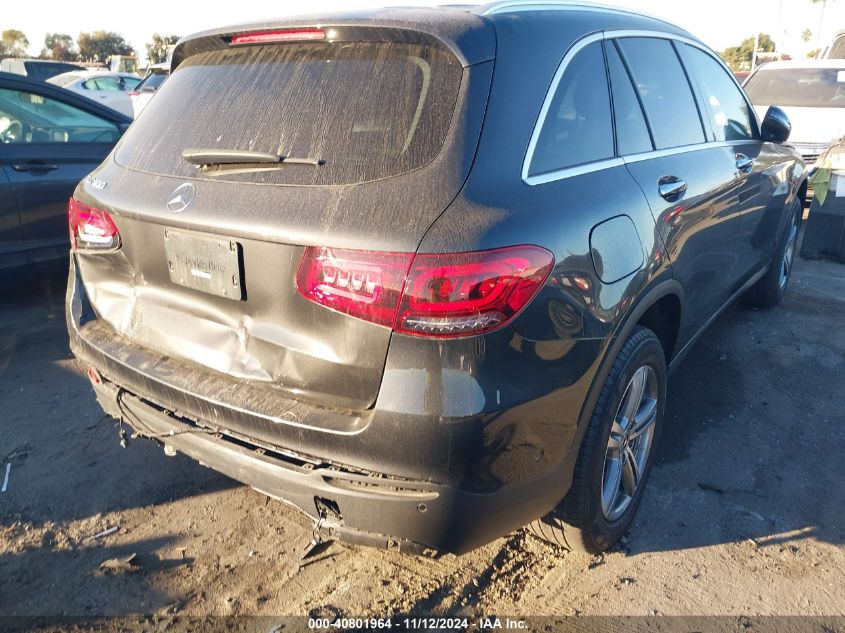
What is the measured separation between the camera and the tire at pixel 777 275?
4.88 metres

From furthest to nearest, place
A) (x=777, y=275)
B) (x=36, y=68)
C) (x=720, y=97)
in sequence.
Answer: (x=36, y=68)
(x=777, y=275)
(x=720, y=97)

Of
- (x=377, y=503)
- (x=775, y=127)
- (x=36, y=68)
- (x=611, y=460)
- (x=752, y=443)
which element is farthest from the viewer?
(x=36, y=68)

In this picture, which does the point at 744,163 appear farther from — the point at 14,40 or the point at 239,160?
the point at 14,40

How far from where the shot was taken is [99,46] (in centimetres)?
6206

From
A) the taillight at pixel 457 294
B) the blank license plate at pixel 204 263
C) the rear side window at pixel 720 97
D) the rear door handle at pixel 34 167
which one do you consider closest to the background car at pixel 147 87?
the rear door handle at pixel 34 167

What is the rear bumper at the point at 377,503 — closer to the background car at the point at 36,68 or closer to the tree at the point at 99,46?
the background car at the point at 36,68

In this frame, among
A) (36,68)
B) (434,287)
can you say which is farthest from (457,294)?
(36,68)

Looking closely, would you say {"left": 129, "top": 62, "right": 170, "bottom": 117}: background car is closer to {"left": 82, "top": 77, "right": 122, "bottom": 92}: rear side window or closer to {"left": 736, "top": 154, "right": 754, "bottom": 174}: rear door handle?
{"left": 82, "top": 77, "right": 122, "bottom": 92}: rear side window

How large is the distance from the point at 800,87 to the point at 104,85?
1521 centimetres

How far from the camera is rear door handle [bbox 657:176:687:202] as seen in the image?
8.50 ft

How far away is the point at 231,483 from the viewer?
2990 mm

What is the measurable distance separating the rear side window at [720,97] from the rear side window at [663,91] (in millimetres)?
210

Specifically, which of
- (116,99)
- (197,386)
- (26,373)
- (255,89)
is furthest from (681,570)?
(116,99)

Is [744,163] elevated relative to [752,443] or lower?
elevated
